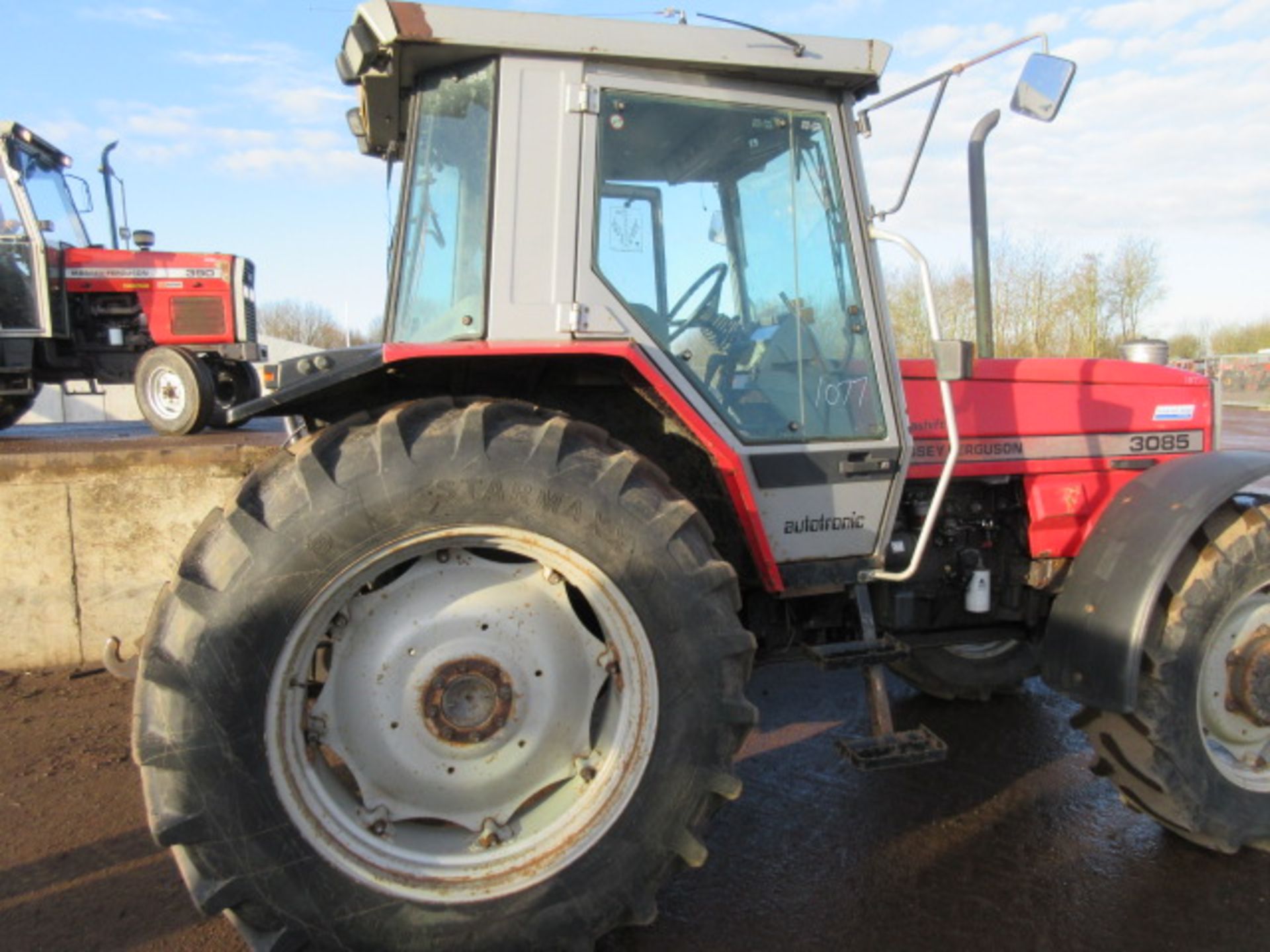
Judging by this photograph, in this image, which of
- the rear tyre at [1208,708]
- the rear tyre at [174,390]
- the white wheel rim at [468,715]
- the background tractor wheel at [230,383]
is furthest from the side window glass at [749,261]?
the background tractor wheel at [230,383]

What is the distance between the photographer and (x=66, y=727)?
3875 millimetres

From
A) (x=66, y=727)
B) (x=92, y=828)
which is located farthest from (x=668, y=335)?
(x=66, y=727)

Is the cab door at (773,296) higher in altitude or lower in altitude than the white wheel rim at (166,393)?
higher

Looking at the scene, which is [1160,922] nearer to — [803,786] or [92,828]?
[803,786]

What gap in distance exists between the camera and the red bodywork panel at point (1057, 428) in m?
3.22

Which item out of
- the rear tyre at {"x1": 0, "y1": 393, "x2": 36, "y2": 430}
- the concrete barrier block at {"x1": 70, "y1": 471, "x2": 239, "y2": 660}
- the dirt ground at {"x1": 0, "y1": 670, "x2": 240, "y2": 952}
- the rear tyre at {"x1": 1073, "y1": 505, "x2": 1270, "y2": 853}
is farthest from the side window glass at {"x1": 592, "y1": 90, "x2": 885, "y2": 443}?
the rear tyre at {"x1": 0, "y1": 393, "x2": 36, "y2": 430}

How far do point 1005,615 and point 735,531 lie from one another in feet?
4.44

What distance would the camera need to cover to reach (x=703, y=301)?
8.89ft

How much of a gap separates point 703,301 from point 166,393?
8.11 m

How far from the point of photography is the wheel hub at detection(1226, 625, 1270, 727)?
9.48ft

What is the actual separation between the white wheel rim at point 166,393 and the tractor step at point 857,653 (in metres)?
8.15

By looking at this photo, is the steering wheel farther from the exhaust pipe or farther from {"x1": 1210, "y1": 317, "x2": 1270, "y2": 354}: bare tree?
{"x1": 1210, "y1": 317, "x2": 1270, "y2": 354}: bare tree

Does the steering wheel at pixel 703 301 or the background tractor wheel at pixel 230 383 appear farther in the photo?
the background tractor wheel at pixel 230 383

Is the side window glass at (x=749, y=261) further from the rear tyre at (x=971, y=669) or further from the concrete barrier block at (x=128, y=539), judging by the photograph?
the concrete barrier block at (x=128, y=539)
